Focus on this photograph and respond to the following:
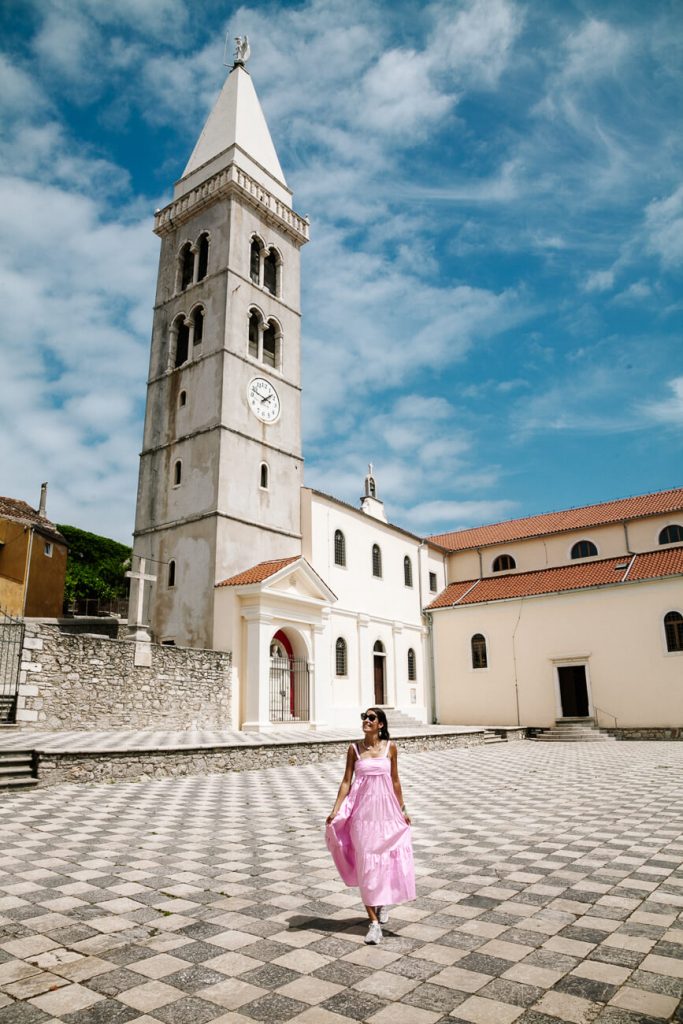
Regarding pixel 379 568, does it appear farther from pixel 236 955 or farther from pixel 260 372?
pixel 236 955

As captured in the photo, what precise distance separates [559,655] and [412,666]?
6.75 metres

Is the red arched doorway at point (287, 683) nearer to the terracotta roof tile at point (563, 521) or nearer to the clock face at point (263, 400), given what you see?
the clock face at point (263, 400)

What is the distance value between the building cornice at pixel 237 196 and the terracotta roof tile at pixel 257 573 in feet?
50.0

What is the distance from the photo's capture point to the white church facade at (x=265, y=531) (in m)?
23.2

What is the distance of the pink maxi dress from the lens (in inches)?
178

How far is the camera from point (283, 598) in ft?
74.0

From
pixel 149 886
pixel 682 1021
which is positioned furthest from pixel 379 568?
pixel 682 1021

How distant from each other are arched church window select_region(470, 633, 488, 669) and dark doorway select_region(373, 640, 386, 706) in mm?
4189

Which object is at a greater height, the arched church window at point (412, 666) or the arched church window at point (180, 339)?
the arched church window at point (180, 339)

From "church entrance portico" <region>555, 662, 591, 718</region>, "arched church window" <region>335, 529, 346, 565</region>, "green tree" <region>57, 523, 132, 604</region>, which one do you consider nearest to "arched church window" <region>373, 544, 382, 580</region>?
"arched church window" <region>335, 529, 346, 565</region>

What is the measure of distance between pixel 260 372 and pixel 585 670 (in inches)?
691

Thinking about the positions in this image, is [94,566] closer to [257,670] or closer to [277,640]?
[277,640]

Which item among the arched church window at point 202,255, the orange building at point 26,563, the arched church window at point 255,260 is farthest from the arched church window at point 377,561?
the orange building at point 26,563

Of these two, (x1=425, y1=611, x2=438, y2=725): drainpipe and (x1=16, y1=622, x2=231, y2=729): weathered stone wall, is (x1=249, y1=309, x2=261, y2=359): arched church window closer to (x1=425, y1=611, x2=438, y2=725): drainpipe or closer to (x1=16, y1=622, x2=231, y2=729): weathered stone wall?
(x1=16, y1=622, x2=231, y2=729): weathered stone wall
